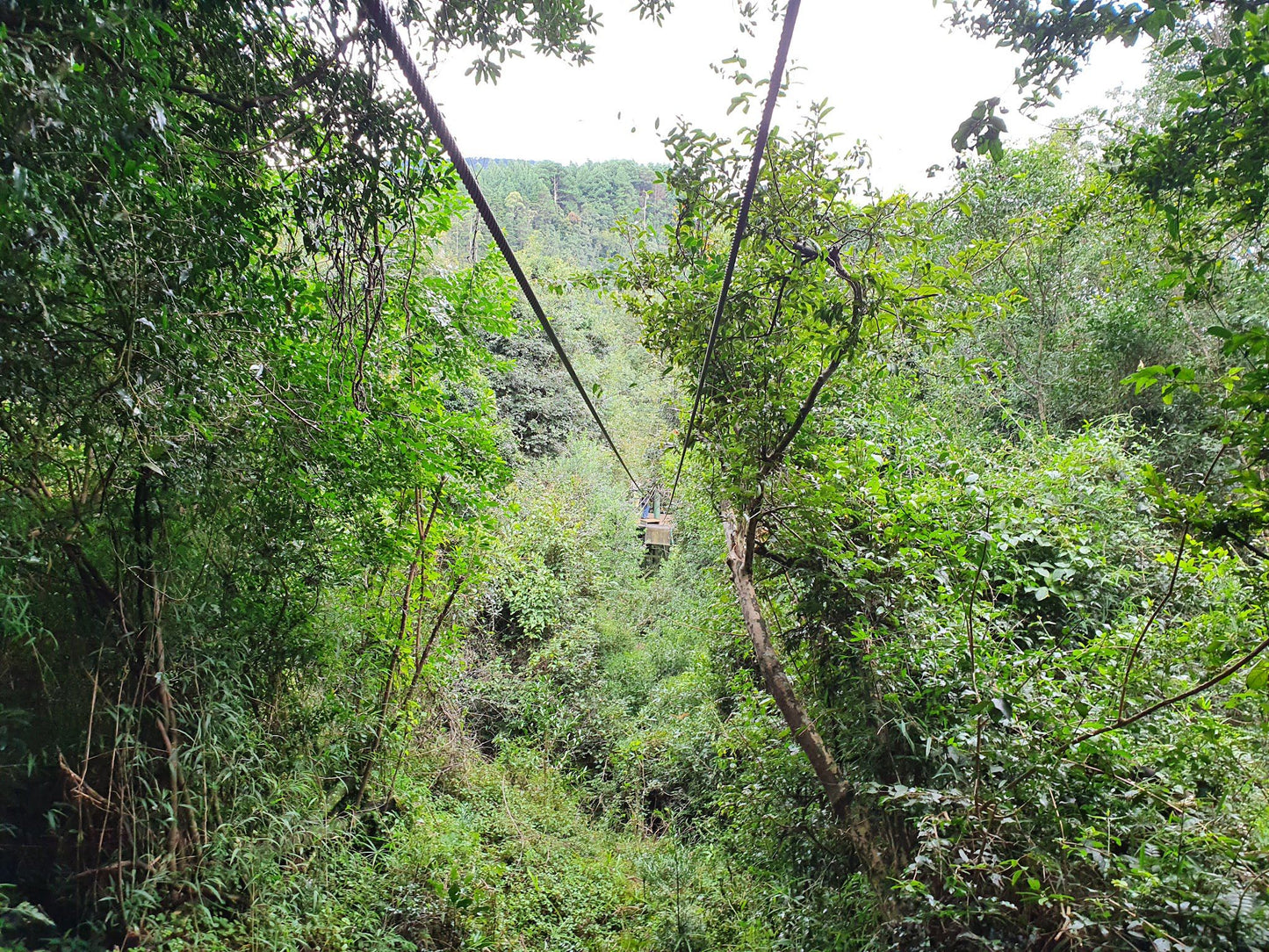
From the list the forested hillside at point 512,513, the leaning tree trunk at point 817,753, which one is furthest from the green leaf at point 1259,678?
the leaning tree trunk at point 817,753

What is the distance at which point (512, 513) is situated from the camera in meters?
4.11

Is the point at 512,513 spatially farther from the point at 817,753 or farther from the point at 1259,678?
the point at 1259,678

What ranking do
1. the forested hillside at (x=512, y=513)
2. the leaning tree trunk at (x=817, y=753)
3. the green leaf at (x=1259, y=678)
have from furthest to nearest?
the leaning tree trunk at (x=817, y=753) < the forested hillside at (x=512, y=513) < the green leaf at (x=1259, y=678)

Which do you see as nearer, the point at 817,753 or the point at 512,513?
the point at 817,753

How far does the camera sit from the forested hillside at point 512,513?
1417 mm

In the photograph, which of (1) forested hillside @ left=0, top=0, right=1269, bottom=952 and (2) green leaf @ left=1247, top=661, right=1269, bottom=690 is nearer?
(2) green leaf @ left=1247, top=661, right=1269, bottom=690

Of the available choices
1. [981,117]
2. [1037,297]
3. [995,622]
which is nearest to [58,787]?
[995,622]

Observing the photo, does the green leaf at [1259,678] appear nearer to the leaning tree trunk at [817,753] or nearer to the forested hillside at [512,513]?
the forested hillside at [512,513]

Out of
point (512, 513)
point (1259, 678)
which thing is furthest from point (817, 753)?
point (512, 513)

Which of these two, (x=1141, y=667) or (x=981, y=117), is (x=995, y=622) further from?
(x=981, y=117)

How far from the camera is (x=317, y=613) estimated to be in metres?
3.04

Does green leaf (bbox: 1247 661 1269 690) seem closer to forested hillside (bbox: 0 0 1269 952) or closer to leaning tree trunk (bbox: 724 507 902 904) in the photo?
forested hillside (bbox: 0 0 1269 952)

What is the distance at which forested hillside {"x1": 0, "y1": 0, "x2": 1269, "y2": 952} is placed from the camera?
4.65 feet

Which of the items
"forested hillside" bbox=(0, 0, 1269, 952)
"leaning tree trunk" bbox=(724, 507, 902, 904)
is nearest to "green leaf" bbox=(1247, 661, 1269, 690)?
"forested hillside" bbox=(0, 0, 1269, 952)
